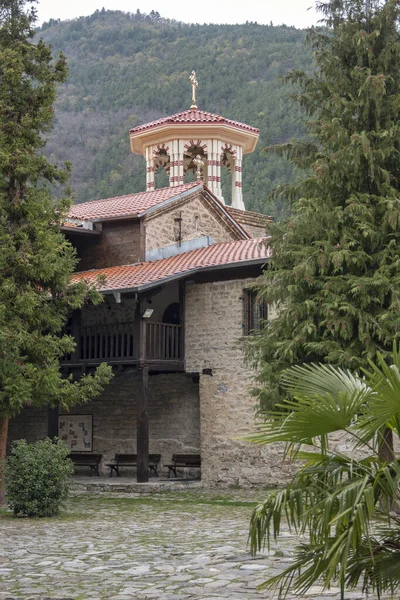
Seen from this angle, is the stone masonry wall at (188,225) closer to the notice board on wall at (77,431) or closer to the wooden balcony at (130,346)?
the wooden balcony at (130,346)

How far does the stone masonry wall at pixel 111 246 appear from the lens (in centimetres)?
2091

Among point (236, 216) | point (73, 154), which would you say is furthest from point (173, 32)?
point (236, 216)

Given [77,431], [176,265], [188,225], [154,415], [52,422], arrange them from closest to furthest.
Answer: [176,265], [52,422], [154,415], [77,431], [188,225]

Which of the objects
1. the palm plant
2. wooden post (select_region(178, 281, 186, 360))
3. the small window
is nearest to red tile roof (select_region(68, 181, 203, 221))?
wooden post (select_region(178, 281, 186, 360))

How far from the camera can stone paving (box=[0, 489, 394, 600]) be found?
7121mm

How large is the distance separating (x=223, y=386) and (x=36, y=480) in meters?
6.76

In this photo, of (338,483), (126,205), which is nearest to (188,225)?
(126,205)

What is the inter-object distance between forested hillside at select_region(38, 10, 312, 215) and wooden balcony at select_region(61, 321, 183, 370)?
92.2 feet

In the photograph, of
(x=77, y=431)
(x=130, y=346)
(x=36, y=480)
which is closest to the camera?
(x=36, y=480)

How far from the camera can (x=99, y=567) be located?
8.34 meters

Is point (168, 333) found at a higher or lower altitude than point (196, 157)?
lower

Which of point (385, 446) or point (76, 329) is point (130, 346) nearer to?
point (76, 329)

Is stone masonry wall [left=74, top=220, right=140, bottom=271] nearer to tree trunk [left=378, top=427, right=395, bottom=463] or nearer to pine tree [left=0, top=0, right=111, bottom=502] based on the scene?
pine tree [left=0, top=0, right=111, bottom=502]

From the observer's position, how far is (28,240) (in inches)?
564
